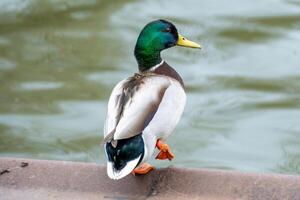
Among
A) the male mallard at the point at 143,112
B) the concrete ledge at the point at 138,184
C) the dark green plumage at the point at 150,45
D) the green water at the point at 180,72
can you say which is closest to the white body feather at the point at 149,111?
the male mallard at the point at 143,112

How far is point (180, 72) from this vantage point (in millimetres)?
7566

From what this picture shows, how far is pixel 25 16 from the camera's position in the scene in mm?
8906

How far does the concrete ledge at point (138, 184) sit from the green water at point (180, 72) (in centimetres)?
224

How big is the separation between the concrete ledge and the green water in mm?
2236

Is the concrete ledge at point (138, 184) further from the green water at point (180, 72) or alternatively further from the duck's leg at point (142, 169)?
the green water at point (180, 72)

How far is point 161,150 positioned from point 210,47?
3837mm

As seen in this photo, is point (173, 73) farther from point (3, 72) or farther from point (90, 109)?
point (3, 72)

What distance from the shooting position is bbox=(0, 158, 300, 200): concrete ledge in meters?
3.91

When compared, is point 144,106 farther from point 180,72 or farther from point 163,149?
point 180,72

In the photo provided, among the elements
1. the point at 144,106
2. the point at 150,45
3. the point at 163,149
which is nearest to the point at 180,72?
the point at 150,45

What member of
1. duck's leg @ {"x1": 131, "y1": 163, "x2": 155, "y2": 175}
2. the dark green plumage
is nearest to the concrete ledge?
duck's leg @ {"x1": 131, "y1": 163, "x2": 155, "y2": 175}

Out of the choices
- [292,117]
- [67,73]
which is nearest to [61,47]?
[67,73]

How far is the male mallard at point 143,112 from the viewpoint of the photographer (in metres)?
3.92

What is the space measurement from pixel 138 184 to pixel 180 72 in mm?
3578
